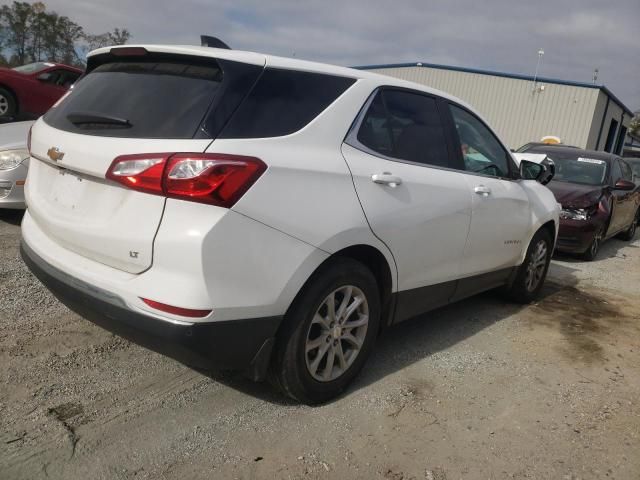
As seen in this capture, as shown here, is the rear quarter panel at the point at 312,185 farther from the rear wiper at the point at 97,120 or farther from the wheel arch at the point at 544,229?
the wheel arch at the point at 544,229

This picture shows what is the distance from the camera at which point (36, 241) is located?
9.68 feet

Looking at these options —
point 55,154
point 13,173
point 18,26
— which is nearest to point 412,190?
point 55,154

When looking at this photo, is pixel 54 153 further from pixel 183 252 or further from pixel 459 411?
pixel 459 411

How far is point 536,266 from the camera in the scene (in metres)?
5.32

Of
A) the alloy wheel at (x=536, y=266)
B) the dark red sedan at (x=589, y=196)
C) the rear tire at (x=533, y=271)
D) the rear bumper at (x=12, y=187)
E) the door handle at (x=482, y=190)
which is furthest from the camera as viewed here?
the dark red sedan at (x=589, y=196)

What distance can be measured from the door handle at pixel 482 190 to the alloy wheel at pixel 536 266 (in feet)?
4.41

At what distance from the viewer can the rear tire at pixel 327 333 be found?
2.72 meters

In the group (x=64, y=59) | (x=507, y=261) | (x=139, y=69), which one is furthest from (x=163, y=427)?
(x=64, y=59)

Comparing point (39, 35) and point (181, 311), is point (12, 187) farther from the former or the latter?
point (39, 35)

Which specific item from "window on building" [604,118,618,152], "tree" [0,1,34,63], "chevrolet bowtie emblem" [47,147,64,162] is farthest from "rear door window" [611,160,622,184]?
"tree" [0,1,34,63]

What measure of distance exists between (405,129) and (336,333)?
134cm

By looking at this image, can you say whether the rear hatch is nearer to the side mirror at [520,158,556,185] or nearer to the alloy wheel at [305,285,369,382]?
the alloy wheel at [305,285,369,382]

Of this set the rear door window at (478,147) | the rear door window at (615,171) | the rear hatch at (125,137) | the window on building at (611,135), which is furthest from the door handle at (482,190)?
the window on building at (611,135)

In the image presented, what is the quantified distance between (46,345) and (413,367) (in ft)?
7.53
